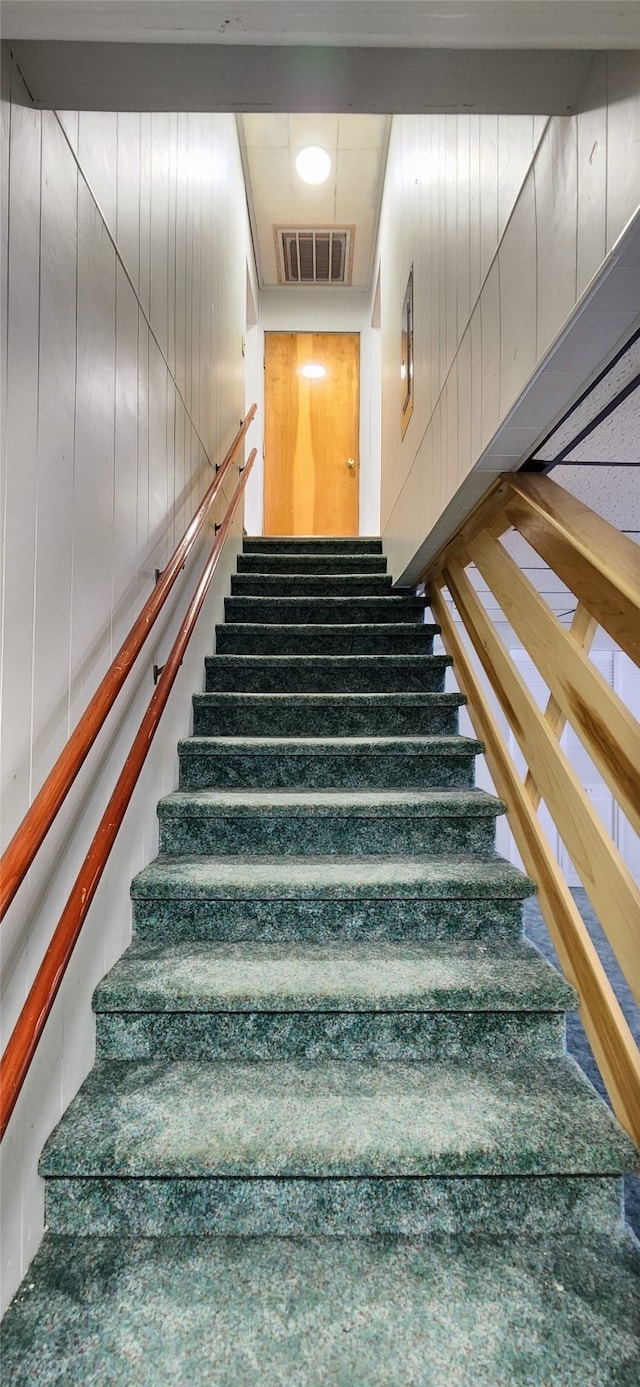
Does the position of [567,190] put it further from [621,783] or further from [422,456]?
[422,456]

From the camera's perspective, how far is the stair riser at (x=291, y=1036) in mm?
1356

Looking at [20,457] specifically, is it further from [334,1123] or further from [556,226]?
[334,1123]

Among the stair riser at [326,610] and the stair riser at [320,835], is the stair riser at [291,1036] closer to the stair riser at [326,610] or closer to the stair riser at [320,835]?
the stair riser at [320,835]

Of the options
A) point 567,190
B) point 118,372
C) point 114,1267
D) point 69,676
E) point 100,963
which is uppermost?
point 567,190

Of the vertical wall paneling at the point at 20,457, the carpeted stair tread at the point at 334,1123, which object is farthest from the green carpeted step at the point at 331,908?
the vertical wall paneling at the point at 20,457

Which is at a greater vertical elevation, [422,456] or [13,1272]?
[422,456]

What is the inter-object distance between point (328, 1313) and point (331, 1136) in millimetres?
232

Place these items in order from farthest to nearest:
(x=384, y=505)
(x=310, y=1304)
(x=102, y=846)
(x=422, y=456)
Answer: (x=384, y=505) < (x=422, y=456) < (x=102, y=846) < (x=310, y=1304)

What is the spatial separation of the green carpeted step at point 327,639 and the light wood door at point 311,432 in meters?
2.70

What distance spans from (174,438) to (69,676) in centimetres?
114

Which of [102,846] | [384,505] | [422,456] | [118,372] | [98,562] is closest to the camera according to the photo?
[102,846]

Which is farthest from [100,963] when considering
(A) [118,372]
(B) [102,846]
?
(A) [118,372]

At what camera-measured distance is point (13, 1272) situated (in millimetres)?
996

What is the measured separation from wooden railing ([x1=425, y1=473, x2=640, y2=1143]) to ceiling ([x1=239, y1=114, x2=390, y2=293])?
127 inches
